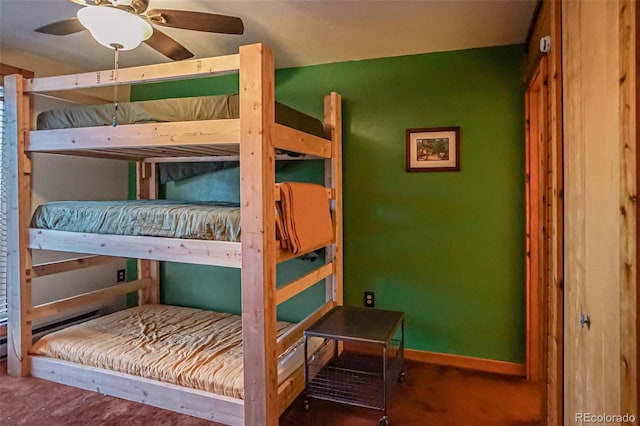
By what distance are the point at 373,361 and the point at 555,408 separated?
1321 mm

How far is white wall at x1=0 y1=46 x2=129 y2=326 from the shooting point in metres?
3.10

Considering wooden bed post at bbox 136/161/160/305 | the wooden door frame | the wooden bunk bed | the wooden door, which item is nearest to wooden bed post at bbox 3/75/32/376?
the wooden bunk bed

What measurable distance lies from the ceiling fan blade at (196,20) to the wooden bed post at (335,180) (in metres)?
1.10

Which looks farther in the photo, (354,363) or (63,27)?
(354,363)

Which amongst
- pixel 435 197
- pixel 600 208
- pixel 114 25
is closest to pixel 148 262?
pixel 114 25

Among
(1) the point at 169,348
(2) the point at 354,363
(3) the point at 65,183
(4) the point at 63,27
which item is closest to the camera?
(4) the point at 63,27

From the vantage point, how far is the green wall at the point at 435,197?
271 centimetres

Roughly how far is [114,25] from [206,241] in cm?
105

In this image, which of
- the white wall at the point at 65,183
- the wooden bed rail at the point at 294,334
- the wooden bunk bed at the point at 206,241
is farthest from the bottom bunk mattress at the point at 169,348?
the white wall at the point at 65,183

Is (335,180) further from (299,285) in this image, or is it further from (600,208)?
(600,208)

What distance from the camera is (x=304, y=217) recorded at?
2.26 meters

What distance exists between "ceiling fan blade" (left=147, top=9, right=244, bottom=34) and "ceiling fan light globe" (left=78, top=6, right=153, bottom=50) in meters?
0.08

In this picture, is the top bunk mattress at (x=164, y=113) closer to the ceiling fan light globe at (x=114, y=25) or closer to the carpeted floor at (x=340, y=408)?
the ceiling fan light globe at (x=114, y=25)

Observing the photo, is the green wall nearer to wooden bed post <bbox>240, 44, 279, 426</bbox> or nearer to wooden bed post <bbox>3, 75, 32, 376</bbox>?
wooden bed post <bbox>240, 44, 279, 426</bbox>
